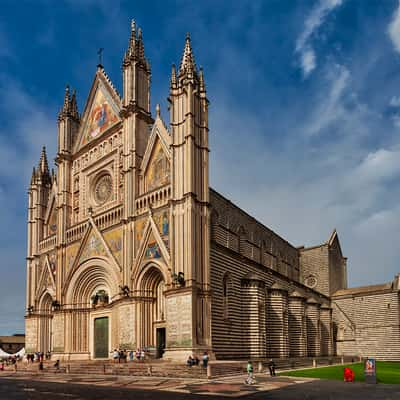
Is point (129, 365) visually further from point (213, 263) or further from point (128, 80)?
point (128, 80)

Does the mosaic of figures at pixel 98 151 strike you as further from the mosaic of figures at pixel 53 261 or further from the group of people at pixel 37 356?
the group of people at pixel 37 356

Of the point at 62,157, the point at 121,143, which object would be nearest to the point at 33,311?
the point at 62,157

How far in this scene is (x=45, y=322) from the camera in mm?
46719

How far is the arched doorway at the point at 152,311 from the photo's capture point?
34.4 metres

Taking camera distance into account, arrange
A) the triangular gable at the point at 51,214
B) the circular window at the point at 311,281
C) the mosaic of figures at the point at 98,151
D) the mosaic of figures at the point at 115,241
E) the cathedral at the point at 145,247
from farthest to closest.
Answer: the circular window at the point at 311,281, the triangular gable at the point at 51,214, the mosaic of figures at the point at 98,151, the mosaic of figures at the point at 115,241, the cathedral at the point at 145,247

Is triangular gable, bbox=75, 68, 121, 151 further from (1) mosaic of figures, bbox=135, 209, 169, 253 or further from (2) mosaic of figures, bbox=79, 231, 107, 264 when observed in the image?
(1) mosaic of figures, bbox=135, 209, 169, 253

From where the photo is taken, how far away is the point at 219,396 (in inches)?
687

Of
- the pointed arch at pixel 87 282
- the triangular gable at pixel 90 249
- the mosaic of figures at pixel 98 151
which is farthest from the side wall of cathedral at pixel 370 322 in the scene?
the mosaic of figures at pixel 98 151

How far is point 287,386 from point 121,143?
2558cm

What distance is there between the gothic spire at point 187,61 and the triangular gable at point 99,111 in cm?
857

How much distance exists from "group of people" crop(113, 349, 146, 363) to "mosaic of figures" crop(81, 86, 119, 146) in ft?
62.1

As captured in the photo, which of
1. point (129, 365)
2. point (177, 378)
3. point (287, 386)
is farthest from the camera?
point (129, 365)

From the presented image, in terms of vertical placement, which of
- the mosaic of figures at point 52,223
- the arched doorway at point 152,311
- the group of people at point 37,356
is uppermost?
the mosaic of figures at point 52,223

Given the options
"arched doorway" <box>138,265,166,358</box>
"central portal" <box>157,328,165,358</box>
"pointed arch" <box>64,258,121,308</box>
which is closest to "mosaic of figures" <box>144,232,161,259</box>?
"arched doorway" <box>138,265,166,358</box>
